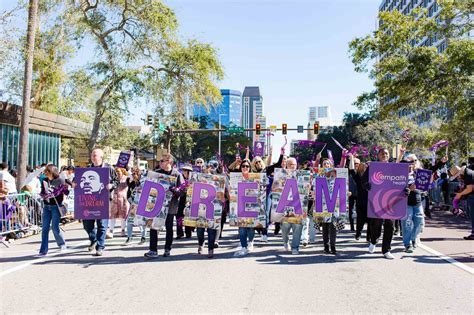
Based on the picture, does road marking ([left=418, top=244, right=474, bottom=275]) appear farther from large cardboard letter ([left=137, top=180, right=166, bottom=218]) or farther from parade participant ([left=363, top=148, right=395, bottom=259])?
large cardboard letter ([left=137, top=180, right=166, bottom=218])

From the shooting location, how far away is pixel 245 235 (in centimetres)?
888

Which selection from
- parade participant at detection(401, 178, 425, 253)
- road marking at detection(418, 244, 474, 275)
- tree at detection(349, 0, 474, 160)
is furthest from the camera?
tree at detection(349, 0, 474, 160)

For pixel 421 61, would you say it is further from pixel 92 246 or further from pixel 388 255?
pixel 92 246

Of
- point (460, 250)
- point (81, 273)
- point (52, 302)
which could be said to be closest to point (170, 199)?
point (81, 273)

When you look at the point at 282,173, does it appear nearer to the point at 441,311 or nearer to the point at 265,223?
the point at 265,223

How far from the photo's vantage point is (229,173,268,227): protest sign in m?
8.87

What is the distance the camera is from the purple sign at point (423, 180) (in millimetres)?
9188

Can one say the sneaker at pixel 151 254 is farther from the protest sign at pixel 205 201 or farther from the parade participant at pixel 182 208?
the parade participant at pixel 182 208

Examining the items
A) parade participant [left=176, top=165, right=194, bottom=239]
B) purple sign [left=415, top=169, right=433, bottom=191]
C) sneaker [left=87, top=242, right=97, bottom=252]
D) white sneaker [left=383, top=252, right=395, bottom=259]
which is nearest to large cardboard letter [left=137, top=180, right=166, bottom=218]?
sneaker [left=87, top=242, right=97, bottom=252]

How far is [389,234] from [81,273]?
525 centimetres

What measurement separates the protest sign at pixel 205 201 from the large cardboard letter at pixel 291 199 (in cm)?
112

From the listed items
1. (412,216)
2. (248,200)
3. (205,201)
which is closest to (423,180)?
(412,216)

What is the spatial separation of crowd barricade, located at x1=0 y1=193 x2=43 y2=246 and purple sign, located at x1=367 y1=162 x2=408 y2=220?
774cm

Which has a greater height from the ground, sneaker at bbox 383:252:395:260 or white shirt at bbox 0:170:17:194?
white shirt at bbox 0:170:17:194
